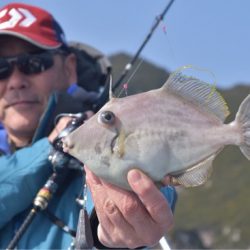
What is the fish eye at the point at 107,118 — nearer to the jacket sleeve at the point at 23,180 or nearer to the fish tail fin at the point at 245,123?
the fish tail fin at the point at 245,123

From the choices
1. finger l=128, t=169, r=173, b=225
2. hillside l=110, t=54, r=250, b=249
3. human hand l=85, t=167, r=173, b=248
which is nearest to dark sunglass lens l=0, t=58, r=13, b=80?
human hand l=85, t=167, r=173, b=248

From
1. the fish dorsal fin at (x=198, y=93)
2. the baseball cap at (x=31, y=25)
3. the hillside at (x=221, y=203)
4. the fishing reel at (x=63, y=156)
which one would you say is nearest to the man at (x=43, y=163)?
the baseball cap at (x=31, y=25)

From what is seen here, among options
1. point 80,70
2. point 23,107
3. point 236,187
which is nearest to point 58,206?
point 23,107

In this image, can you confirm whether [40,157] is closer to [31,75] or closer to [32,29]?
[31,75]

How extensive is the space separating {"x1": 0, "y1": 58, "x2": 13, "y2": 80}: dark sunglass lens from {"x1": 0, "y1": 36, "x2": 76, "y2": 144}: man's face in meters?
0.03

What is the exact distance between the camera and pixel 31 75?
5188 millimetres

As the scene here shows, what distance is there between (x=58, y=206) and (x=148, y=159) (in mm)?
2235

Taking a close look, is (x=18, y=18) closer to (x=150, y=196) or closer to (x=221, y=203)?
(x=150, y=196)

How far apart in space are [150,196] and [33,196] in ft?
6.80

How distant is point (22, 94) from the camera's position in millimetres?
5145

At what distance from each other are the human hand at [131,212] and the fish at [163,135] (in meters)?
0.11

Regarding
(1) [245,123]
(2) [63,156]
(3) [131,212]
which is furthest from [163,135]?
(2) [63,156]

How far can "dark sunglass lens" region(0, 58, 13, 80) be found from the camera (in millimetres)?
5047

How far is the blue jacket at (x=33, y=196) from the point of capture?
4.43 m
